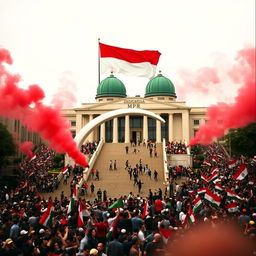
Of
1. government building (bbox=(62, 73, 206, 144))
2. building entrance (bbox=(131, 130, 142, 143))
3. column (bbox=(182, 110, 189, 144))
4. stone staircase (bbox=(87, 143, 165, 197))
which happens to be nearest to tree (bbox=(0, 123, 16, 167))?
stone staircase (bbox=(87, 143, 165, 197))

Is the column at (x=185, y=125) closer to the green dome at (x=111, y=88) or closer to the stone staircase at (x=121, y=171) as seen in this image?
the green dome at (x=111, y=88)

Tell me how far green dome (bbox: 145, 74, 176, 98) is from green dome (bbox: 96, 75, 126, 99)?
6.10m

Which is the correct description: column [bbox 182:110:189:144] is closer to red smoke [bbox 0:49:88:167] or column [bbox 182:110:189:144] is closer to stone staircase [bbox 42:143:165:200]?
stone staircase [bbox 42:143:165:200]

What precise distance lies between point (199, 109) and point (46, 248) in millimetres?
75129

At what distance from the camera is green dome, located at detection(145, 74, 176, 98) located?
3162 inches

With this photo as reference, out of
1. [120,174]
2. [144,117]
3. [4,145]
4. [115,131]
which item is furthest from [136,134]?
[4,145]

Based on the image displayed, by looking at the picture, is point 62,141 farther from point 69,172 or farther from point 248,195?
point 69,172

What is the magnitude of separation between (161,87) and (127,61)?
36.0 metres

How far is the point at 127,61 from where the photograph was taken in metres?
45.3

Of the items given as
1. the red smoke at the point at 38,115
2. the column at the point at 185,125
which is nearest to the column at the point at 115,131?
the column at the point at 185,125

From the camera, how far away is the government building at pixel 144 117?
7550 cm

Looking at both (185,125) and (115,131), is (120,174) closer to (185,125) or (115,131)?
(115,131)

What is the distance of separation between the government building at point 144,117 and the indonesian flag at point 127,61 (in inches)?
1140

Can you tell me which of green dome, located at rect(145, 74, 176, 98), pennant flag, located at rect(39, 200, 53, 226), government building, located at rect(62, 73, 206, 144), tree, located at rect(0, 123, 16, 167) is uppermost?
green dome, located at rect(145, 74, 176, 98)
